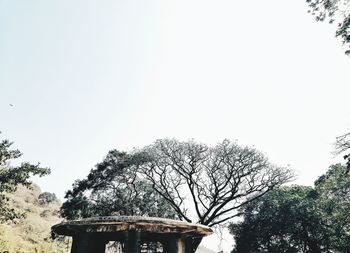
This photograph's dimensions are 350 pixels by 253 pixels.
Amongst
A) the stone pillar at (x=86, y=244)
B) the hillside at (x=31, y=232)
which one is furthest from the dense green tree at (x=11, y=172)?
the stone pillar at (x=86, y=244)

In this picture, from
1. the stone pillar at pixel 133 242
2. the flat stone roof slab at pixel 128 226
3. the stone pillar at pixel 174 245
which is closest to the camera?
the flat stone roof slab at pixel 128 226

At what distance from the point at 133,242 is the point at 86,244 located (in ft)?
6.63

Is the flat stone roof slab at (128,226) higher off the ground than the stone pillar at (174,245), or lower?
higher

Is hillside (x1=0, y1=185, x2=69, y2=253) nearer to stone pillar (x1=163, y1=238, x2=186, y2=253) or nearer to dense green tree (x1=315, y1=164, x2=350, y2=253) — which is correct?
stone pillar (x1=163, y1=238, x2=186, y2=253)

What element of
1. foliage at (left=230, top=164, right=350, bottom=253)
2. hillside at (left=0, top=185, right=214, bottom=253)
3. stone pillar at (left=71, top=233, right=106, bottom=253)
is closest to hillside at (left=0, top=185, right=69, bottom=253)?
hillside at (left=0, top=185, right=214, bottom=253)

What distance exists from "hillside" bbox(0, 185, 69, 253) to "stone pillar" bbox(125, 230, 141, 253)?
13141 mm

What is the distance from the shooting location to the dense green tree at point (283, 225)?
32219 mm

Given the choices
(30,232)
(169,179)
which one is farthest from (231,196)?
(30,232)

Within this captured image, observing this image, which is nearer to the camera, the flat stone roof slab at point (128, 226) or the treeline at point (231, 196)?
the flat stone roof slab at point (128, 226)

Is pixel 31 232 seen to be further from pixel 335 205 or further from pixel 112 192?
pixel 335 205

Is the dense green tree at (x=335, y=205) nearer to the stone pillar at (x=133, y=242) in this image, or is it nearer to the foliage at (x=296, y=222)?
the foliage at (x=296, y=222)

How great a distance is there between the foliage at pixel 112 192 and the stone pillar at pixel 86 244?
17.6 metres

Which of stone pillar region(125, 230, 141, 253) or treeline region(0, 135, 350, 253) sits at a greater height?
treeline region(0, 135, 350, 253)

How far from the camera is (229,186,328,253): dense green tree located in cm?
3222
